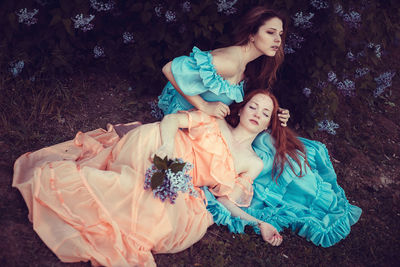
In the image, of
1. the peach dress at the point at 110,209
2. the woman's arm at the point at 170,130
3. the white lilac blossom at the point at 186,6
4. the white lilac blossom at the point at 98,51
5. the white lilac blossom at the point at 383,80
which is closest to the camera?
the peach dress at the point at 110,209

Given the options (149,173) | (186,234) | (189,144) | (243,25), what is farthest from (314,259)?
(243,25)

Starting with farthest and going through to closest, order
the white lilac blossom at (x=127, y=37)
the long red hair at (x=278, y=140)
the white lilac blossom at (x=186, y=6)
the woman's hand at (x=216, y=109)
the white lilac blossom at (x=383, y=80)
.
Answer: the white lilac blossom at (x=383, y=80) < the white lilac blossom at (x=127, y=37) < the white lilac blossom at (x=186, y=6) < the long red hair at (x=278, y=140) < the woman's hand at (x=216, y=109)

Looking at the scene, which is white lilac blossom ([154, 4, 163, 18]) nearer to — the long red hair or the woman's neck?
the long red hair

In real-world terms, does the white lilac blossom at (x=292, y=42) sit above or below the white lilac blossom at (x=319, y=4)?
below

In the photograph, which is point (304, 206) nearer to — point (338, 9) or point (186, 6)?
point (338, 9)

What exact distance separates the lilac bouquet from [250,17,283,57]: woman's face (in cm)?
130

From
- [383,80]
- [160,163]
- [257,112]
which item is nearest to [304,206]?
[257,112]

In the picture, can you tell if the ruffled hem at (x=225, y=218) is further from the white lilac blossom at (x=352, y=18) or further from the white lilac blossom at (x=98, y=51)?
the white lilac blossom at (x=352, y=18)

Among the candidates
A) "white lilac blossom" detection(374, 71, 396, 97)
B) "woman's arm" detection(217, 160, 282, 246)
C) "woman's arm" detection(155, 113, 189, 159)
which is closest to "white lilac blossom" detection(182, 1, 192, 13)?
"woman's arm" detection(155, 113, 189, 159)

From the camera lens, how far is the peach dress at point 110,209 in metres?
2.19

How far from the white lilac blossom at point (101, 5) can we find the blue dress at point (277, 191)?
37.8 inches

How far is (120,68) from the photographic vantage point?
411cm

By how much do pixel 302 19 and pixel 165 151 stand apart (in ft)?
6.48

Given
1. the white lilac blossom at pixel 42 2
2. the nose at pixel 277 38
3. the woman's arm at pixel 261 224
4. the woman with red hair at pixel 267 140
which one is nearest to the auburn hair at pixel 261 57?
the woman with red hair at pixel 267 140
